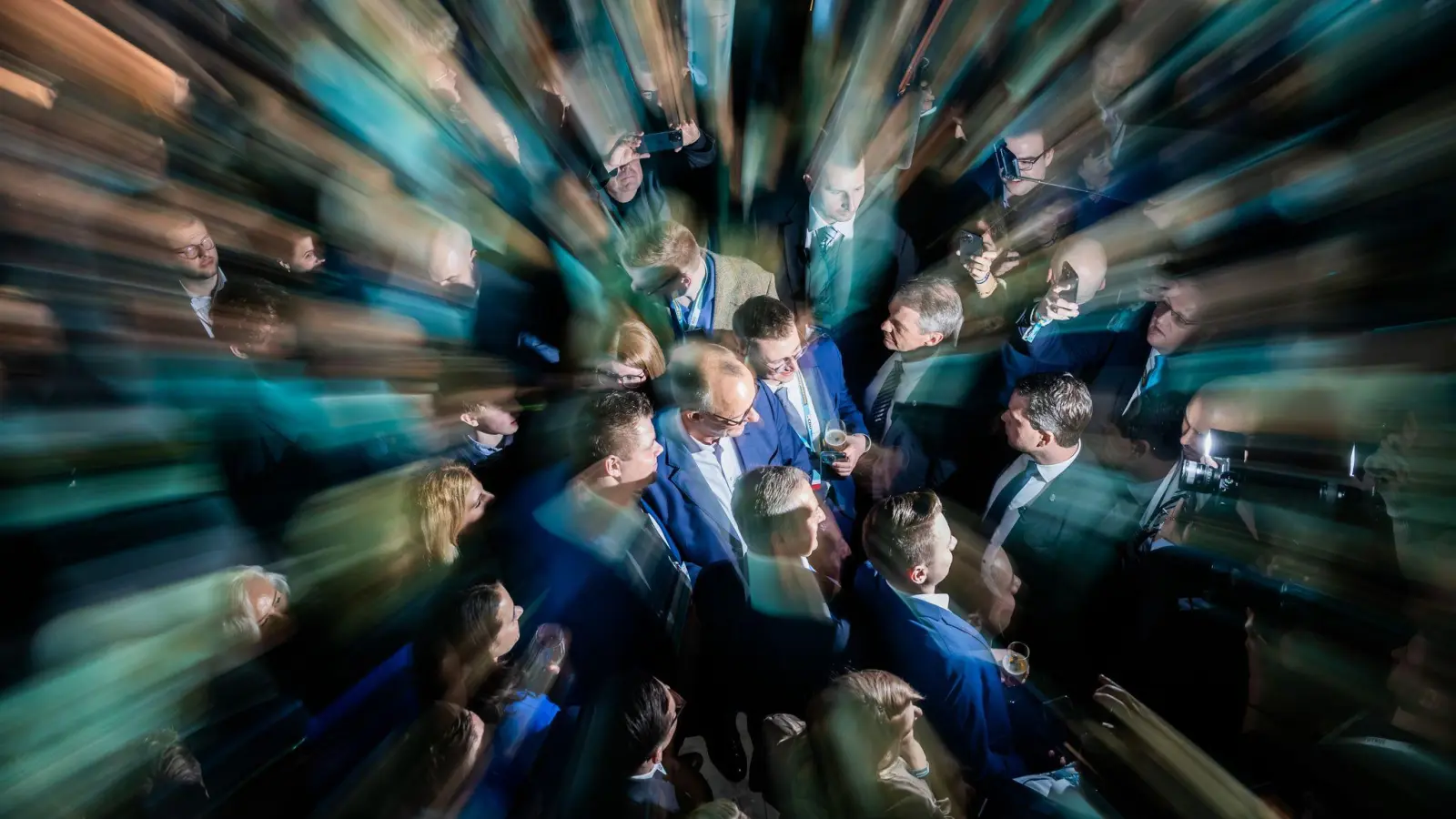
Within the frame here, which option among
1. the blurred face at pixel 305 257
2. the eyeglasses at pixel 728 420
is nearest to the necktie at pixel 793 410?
the eyeglasses at pixel 728 420

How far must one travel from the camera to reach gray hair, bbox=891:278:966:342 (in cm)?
266

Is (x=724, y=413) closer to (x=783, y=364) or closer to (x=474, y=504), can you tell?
(x=783, y=364)

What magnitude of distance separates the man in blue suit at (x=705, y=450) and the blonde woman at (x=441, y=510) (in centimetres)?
61

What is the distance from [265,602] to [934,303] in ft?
7.96

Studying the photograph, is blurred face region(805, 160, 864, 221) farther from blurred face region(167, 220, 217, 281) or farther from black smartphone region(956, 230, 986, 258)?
blurred face region(167, 220, 217, 281)

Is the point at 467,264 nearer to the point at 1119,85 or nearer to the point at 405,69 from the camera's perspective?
the point at 405,69

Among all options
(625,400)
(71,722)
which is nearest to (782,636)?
(625,400)

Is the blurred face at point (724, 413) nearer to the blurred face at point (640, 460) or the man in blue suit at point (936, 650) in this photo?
the blurred face at point (640, 460)

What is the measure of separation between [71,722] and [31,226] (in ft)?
7.11

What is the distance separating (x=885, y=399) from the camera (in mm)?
2848

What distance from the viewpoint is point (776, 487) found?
6.73ft

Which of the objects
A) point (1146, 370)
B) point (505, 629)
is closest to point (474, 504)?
point (505, 629)

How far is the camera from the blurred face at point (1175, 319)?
259 centimetres

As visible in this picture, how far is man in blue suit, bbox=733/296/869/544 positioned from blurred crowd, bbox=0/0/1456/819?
2cm
